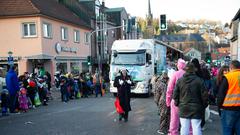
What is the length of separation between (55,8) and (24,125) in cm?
→ 2657

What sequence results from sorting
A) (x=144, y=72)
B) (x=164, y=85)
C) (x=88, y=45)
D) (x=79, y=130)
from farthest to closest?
(x=88, y=45) < (x=144, y=72) < (x=79, y=130) < (x=164, y=85)

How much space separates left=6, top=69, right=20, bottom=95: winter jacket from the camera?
49.3 feet

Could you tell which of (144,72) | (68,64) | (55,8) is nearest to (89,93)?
(144,72)

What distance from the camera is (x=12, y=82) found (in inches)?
593

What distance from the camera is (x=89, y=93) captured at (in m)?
26.6

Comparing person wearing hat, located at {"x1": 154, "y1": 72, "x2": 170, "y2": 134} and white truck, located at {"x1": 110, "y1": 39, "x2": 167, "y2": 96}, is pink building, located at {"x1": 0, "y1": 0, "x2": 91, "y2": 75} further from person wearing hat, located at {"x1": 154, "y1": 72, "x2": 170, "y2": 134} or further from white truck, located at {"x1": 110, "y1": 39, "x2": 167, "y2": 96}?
person wearing hat, located at {"x1": 154, "y1": 72, "x2": 170, "y2": 134}

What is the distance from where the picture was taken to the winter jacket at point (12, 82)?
591 inches

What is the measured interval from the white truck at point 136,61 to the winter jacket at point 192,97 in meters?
15.5

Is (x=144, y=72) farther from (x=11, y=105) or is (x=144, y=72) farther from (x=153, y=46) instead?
(x=11, y=105)

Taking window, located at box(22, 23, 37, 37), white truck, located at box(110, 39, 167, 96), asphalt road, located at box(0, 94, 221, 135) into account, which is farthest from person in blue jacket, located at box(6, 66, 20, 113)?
window, located at box(22, 23, 37, 37)

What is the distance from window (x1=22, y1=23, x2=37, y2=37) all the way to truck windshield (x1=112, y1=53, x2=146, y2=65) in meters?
10.5

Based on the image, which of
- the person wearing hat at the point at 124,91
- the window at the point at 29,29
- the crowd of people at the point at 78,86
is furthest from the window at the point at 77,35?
the person wearing hat at the point at 124,91

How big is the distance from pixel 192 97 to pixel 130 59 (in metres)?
16.1

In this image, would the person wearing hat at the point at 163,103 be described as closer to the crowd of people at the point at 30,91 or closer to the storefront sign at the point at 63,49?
the crowd of people at the point at 30,91
